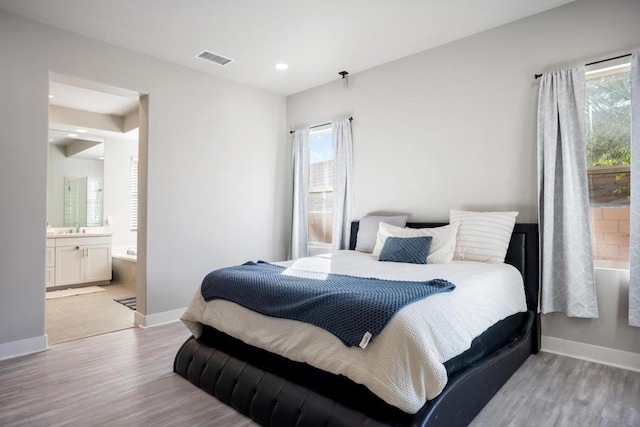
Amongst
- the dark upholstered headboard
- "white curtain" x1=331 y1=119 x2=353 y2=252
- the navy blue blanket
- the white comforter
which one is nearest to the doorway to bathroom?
"white curtain" x1=331 y1=119 x2=353 y2=252

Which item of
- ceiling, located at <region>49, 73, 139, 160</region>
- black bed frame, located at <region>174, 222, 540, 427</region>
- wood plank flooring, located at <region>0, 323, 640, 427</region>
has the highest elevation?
ceiling, located at <region>49, 73, 139, 160</region>

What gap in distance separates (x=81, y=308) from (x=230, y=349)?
300 centimetres

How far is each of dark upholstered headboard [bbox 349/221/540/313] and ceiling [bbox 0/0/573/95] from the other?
176 cm

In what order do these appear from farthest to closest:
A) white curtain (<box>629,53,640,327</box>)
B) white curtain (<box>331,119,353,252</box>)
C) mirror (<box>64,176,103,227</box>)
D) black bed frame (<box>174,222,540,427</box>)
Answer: mirror (<box>64,176,103,227</box>) → white curtain (<box>331,119,353,252</box>) → white curtain (<box>629,53,640,327</box>) → black bed frame (<box>174,222,540,427</box>)

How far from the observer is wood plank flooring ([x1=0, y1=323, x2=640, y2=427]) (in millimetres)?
1966

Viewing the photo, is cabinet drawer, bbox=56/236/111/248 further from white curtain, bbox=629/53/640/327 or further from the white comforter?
white curtain, bbox=629/53/640/327

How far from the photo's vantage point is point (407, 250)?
3.05 metres

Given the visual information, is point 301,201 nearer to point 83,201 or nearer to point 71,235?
point 71,235

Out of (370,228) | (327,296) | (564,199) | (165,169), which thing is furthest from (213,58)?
(564,199)

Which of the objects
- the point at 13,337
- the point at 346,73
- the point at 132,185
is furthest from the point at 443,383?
the point at 132,185

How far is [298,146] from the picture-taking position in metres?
4.87

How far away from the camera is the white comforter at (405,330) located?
4.89 ft

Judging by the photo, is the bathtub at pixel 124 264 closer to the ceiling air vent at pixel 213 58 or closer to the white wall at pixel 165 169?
the white wall at pixel 165 169

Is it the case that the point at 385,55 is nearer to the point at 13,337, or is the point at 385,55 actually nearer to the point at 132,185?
the point at 13,337
